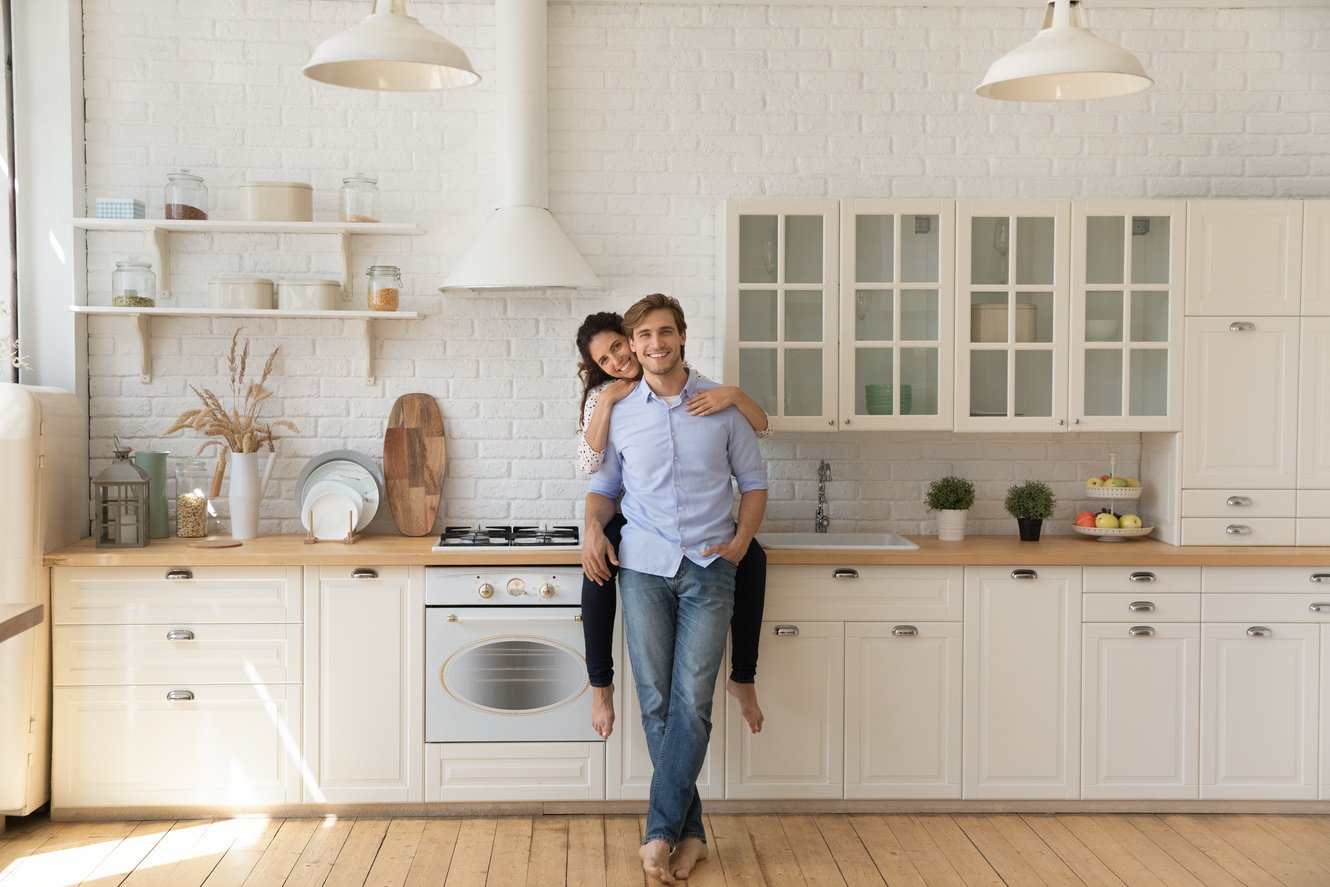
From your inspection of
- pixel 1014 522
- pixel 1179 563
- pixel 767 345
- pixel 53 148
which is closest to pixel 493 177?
pixel 767 345

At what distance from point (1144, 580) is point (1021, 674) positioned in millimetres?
517

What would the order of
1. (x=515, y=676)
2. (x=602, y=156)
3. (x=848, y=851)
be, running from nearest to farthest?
1. (x=848, y=851)
2. (x=515, y=676)
3. (x=602, y=156)

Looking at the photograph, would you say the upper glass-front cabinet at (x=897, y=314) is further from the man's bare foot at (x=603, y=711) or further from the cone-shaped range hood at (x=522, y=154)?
the man's bare foot at (x=603, y=711)

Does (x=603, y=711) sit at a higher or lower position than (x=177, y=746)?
higher

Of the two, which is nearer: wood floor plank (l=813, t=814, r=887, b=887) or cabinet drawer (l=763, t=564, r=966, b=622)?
wood floor plank (l=813, t=814, r=887, b=887)

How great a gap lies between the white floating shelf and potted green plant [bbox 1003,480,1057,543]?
2.28 metres

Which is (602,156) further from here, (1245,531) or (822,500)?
(1245,531)

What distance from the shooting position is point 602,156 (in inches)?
169

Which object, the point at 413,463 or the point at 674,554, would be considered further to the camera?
the point at 413,463

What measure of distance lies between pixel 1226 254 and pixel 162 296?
3.79m

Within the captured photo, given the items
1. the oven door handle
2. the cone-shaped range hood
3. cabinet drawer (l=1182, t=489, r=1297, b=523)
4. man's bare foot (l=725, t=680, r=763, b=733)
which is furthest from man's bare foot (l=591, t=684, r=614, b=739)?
cabinet drawer (l=1182, t=489, r=1297, b=523)

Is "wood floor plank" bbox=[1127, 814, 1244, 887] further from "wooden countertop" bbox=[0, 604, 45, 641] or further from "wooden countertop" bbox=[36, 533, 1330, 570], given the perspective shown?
"wooden countertop" bbox=[0, 604, 45, 641]

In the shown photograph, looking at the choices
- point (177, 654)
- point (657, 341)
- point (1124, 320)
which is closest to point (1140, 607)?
point (1124, 320)

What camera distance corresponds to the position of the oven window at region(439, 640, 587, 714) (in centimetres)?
377
